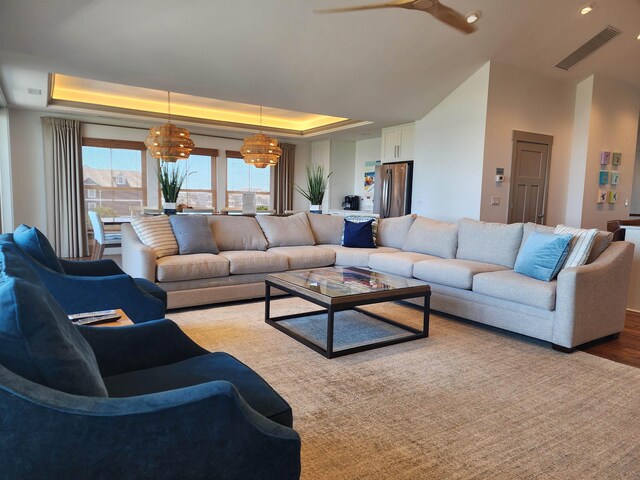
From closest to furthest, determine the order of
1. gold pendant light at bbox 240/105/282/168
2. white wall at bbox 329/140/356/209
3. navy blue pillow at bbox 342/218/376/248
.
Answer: navy blue pillow at bbox 342/218/376/248
gold pendant light at bbox 240/105/282/168
white wall at bbox 329/140/356/209

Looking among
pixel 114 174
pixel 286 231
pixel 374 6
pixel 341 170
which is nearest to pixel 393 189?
pixel 341 170

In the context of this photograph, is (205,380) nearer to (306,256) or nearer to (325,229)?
(306,256)

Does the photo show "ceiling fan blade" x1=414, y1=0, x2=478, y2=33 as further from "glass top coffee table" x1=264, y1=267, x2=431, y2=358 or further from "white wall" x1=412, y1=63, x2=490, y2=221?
"glass top coffee table" x1=264, y1=267, x2=431, y2=358

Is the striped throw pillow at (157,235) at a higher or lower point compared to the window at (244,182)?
lower

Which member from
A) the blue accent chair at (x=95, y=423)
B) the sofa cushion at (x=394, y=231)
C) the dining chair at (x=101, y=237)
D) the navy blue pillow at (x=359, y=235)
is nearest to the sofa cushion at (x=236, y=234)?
the navy blue pillow at (x=359, y=235)

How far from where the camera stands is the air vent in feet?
17.7

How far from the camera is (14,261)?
1393mm

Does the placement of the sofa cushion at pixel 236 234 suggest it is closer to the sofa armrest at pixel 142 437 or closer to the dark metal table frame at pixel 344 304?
the dark metal table frame at pixel 344 304

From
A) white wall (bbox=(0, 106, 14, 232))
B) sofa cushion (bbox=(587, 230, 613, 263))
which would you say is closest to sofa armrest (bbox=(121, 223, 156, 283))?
sofa cushion (bbox=(587, 230, 613, 263))

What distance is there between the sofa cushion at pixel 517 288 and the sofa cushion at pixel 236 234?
2449 mm

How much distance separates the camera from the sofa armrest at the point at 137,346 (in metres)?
1.57

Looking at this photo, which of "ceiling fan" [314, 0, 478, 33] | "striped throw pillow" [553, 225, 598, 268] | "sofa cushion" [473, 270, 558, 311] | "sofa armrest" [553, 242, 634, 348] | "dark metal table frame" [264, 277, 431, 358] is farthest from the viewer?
"ceiling fan" [314, 0, 478, 33]

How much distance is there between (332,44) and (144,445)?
4762mm

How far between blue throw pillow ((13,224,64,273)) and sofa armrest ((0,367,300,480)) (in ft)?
6.00
